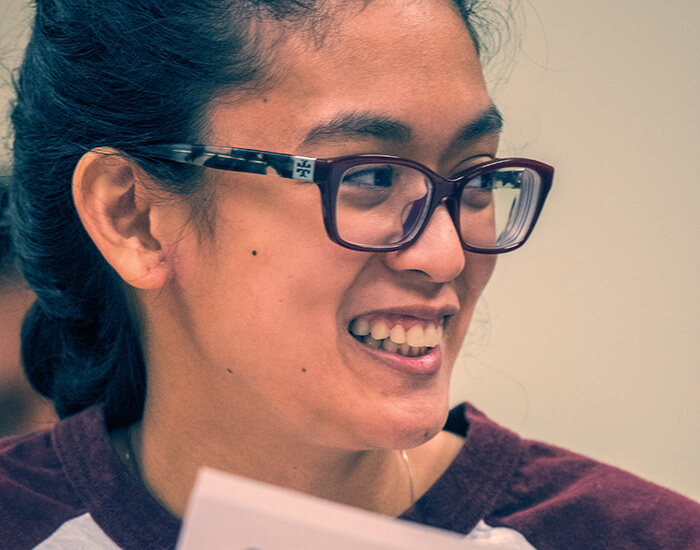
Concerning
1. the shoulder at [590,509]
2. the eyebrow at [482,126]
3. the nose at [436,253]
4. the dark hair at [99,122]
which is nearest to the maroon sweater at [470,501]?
the shoulder at [590,509]

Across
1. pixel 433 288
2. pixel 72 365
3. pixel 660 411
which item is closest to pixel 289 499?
pixel 433 288

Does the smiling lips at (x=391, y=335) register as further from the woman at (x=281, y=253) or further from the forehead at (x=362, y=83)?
the forehead at (x=362, y=83)

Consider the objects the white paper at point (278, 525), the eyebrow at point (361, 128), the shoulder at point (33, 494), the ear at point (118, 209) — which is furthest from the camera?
the shoulder at point (33, 494)

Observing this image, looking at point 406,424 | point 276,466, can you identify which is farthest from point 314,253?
point 276,466

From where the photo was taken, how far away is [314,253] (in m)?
0.89

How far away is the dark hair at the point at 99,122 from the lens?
95cm

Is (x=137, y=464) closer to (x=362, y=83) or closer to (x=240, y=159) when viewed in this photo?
(x=240, y=159)

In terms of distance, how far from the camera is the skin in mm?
885

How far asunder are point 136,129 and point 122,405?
540 millimetres

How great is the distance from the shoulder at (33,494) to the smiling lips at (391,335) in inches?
22.1

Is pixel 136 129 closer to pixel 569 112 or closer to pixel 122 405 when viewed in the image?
pixel 122 405

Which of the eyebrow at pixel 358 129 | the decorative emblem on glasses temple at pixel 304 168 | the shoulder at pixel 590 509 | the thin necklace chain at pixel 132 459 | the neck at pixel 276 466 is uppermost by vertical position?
the eyebrow at pixel 358 129

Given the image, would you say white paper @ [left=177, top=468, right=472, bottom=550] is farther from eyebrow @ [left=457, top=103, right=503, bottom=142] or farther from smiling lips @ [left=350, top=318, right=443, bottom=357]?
eyebrow @ [left=457, top=103, right=503, bottom=142]

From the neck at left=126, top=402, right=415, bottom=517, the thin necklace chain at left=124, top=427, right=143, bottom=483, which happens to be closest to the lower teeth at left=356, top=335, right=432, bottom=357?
the neck at left=126, top=402, right=415, bottom=517
